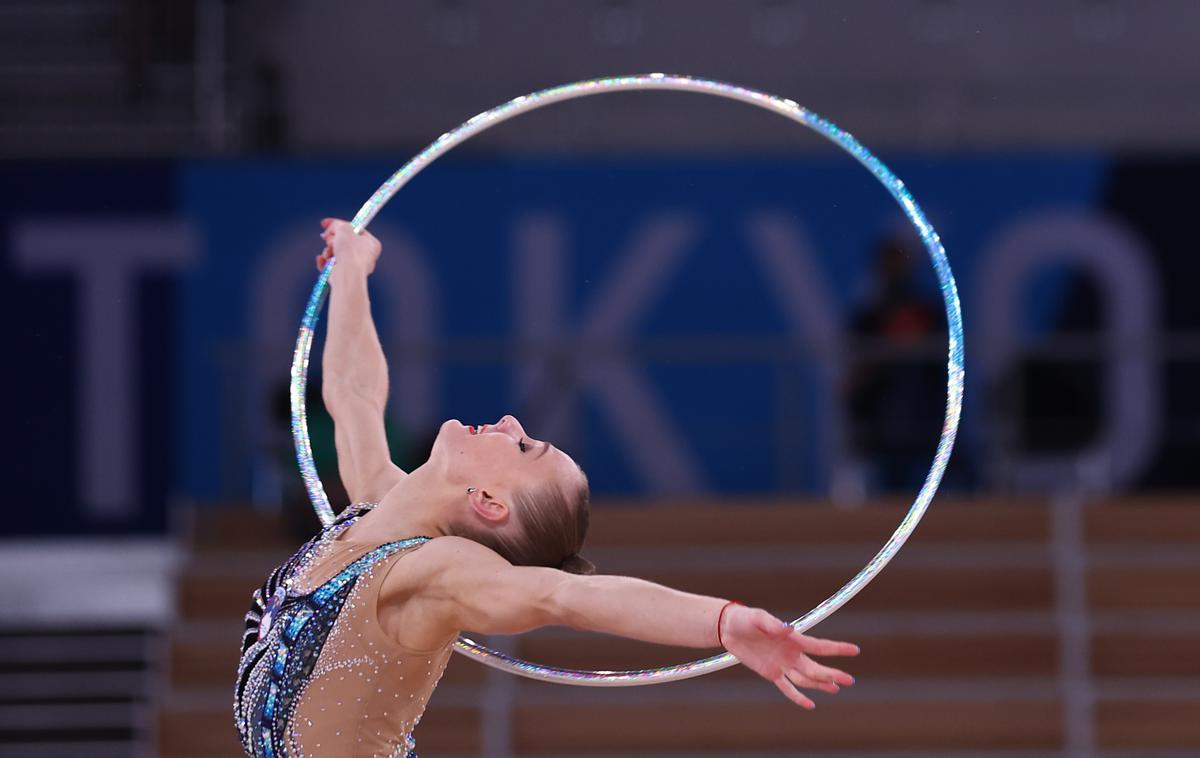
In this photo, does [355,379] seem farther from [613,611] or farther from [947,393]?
[947,393]

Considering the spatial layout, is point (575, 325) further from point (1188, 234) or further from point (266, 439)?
point (1188, 234)

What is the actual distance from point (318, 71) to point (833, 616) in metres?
3.36

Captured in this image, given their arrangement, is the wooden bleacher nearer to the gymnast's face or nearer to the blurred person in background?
the blurred person in background

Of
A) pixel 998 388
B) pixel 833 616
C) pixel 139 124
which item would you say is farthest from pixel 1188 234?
pixel 139 124

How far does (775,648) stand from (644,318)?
207 inches

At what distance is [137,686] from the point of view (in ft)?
22.8

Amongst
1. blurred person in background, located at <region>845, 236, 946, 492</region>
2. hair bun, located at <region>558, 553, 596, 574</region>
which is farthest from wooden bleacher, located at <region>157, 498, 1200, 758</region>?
hair bun, located at <region>558, 553, 596, 574</region>

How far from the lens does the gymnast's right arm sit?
2250 mm

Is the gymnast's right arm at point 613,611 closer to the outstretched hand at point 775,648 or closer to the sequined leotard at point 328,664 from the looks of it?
the outstretched hand at point 775,648

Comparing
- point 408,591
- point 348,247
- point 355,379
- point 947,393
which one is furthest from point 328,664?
point 947,393

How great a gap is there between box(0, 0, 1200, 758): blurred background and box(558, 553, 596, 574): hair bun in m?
3.41

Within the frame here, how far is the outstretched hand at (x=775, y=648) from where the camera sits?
2232mm

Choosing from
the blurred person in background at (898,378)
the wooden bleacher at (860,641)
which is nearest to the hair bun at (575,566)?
the wooden bleacher at (860,641)

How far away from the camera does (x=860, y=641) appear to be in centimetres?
621
